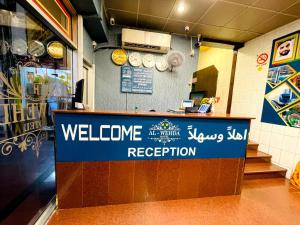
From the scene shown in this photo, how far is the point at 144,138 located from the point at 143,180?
0.53 metres

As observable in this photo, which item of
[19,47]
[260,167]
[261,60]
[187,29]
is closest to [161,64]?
[187,29]

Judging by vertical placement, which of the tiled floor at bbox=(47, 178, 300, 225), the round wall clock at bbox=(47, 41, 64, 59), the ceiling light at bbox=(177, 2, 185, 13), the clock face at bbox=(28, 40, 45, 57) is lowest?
the tiled floor at bbox=(47, 178, 300, 225)

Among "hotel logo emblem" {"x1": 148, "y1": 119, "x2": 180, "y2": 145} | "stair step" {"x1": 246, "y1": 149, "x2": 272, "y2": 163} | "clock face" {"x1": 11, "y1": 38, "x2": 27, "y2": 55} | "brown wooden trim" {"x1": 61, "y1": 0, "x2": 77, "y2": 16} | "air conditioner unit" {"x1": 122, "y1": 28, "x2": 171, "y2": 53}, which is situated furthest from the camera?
"air conditioner unit" {"x1": 122, "y1": 28, "x2": 171, "y2": 53}

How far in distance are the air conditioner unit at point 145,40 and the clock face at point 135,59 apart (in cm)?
13

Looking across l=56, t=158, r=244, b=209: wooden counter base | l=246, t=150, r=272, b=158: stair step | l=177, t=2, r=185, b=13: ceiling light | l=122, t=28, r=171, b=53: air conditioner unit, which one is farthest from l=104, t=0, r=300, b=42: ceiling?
l=246, t=150, r=272, b=158: stair step

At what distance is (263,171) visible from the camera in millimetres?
2633

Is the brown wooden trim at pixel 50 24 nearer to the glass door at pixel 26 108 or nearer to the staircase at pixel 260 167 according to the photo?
the glass door at pixel 26 108

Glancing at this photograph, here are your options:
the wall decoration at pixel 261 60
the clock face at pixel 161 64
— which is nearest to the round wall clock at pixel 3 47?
the clock face at pixel 161 64

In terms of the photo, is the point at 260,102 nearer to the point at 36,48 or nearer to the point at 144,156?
the point at 144,156

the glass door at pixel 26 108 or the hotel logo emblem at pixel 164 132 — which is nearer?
the glass door at pixel 26 108

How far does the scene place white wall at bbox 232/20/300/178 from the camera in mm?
2674

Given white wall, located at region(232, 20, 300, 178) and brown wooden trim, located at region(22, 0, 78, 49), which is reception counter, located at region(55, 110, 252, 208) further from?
white wall, located at region(232, 20, 300, 178)

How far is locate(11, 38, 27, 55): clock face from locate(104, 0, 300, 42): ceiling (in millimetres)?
1715

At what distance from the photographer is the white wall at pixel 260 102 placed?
2674mm
